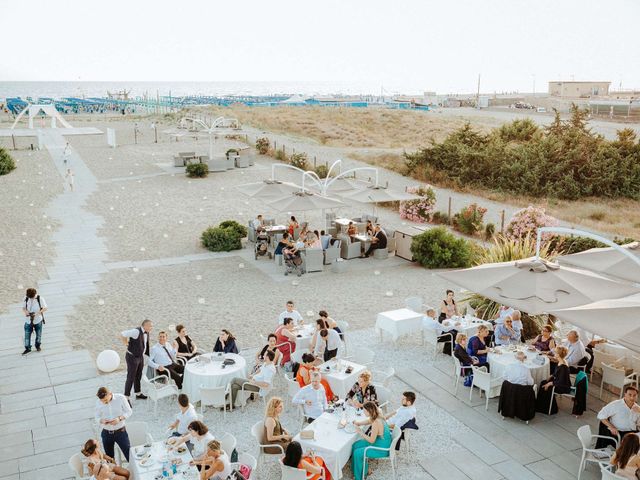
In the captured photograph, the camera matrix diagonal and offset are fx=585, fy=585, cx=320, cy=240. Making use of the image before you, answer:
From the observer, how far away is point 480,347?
10125 millimetres

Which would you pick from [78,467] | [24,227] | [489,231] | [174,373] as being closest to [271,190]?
[489,231]

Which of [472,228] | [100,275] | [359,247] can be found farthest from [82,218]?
[472,228]

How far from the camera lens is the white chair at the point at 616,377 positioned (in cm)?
934

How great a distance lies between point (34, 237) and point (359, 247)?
423 inches

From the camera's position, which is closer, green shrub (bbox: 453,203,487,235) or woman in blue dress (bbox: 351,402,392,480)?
woman in blue dress (bbox: 351,402,392,480)

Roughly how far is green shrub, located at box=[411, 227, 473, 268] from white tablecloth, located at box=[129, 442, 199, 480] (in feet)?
36.4

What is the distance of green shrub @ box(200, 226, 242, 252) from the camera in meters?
18.3

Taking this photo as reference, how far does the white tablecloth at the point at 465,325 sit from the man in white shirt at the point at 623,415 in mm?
3687

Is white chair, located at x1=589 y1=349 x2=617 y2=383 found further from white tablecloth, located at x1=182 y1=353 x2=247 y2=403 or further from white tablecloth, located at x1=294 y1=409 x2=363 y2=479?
white tablecloth, located at x1=182 y1=353 x2=247 y2=403

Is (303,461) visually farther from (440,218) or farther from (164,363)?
(440,218)

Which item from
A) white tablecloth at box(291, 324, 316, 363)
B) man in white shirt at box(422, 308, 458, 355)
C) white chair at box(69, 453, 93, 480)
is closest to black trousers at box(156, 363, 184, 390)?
white tablecloth at box(291, 324, 316, 363)

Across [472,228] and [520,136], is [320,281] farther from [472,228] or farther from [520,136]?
[520,136]

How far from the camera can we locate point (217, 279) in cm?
1580

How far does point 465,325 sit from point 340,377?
3.26 m
